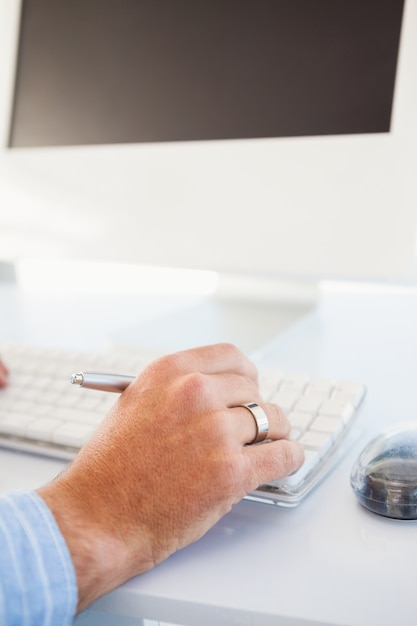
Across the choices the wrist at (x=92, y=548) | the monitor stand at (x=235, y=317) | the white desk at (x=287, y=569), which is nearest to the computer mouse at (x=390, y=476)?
the white desk at (x=287, y=569)

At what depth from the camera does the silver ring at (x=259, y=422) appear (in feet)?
1.18

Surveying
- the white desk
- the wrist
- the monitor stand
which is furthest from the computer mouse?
the monitor stand

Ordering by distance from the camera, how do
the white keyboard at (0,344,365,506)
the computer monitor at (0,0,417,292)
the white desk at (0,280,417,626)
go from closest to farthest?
1. the white desk at (0,280,417,626)
2. the white keyboard at (0,344,365,506)
3. the computer monitor at (0,0,417,292)

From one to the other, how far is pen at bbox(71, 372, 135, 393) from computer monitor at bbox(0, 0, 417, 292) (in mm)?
216

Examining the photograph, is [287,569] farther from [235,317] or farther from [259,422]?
[235,317]

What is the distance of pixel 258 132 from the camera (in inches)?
22.8

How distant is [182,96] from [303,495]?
43 centimetres

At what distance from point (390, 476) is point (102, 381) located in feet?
0.59

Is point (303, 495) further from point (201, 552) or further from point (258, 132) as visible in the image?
point (258, 132)

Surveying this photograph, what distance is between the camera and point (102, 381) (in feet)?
1.23

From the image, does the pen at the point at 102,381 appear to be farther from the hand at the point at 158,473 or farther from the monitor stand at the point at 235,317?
the monitor stand at the point at 235,317

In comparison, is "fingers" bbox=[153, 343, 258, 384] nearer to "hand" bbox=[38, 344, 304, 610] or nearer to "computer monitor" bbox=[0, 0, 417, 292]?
"hand" bbox=[38, 344, 304, 610]

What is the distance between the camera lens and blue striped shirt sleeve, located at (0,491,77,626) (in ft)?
0.92

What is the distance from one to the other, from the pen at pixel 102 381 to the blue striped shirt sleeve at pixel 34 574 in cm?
9
